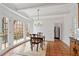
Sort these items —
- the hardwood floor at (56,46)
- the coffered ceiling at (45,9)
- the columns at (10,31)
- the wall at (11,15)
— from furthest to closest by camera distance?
the columns at (10,31) → the hardwood floor at (56,46) → the coffered ceiling at (45,9) → the wall at (11,15)

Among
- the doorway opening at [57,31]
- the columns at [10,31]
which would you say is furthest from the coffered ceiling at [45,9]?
the columns at [10,31]

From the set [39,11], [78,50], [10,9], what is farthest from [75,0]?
[10,9]

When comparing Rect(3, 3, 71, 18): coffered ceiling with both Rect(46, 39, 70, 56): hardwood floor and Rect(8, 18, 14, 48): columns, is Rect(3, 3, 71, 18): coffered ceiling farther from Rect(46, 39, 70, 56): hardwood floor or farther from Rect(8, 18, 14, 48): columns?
Rect(46, 39, 70, 56): hardwood floor

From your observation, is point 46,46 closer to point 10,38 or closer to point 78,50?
point 10,38

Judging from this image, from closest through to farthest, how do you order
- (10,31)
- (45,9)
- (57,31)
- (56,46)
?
(45,9) < (57,31) < (56,46) < (10,31)

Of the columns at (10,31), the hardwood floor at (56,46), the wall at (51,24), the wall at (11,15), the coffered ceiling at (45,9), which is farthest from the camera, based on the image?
the columns at (10,31)

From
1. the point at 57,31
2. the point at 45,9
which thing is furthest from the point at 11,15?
the point at 57,31

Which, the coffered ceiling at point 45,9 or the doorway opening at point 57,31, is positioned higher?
the coffered ceiling at point 45,9

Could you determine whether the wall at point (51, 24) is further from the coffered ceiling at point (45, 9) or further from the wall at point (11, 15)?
the wall at point (11, 15)

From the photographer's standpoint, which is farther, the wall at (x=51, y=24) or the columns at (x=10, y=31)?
the columns at (x=10, y=31)

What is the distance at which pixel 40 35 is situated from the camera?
6.25m

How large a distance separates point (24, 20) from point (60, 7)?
177 centimetres

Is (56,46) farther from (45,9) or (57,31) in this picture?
(45,9)

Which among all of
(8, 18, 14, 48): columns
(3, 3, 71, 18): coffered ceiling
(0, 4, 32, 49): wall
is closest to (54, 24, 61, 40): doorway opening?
(3, 3, 71, 18): coffered ceiling
